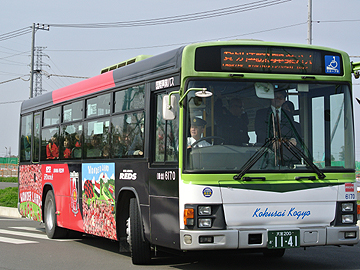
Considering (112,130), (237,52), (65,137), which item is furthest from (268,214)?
(65,137)

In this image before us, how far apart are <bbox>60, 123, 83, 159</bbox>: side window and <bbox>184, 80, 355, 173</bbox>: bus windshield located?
172 inches

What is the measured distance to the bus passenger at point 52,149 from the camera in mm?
13188

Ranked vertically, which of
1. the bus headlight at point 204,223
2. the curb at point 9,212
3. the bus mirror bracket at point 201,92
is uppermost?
the bus mirror bracket at point 201,92

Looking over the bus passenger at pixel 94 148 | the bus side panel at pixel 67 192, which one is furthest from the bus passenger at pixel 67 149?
the bus passenger at pixel 94 148

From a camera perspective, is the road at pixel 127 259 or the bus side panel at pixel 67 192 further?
the bus side panel at pixel 67 192

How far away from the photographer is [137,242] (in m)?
9.31

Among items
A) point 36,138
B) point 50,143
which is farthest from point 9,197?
point 50,143

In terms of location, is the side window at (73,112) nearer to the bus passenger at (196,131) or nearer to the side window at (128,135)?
the side window at (128,135)

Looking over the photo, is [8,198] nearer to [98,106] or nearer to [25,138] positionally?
[25,138]

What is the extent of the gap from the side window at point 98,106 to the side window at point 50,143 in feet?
6.10


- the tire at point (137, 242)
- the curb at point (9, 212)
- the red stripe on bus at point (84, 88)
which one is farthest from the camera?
the curb at point (9, 212)

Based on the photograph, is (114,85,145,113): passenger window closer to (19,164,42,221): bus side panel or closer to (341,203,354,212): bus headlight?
(341,203,354,212): bus headlight

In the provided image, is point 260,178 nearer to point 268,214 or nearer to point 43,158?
point 268,214

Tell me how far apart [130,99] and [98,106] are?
147 centimetres
